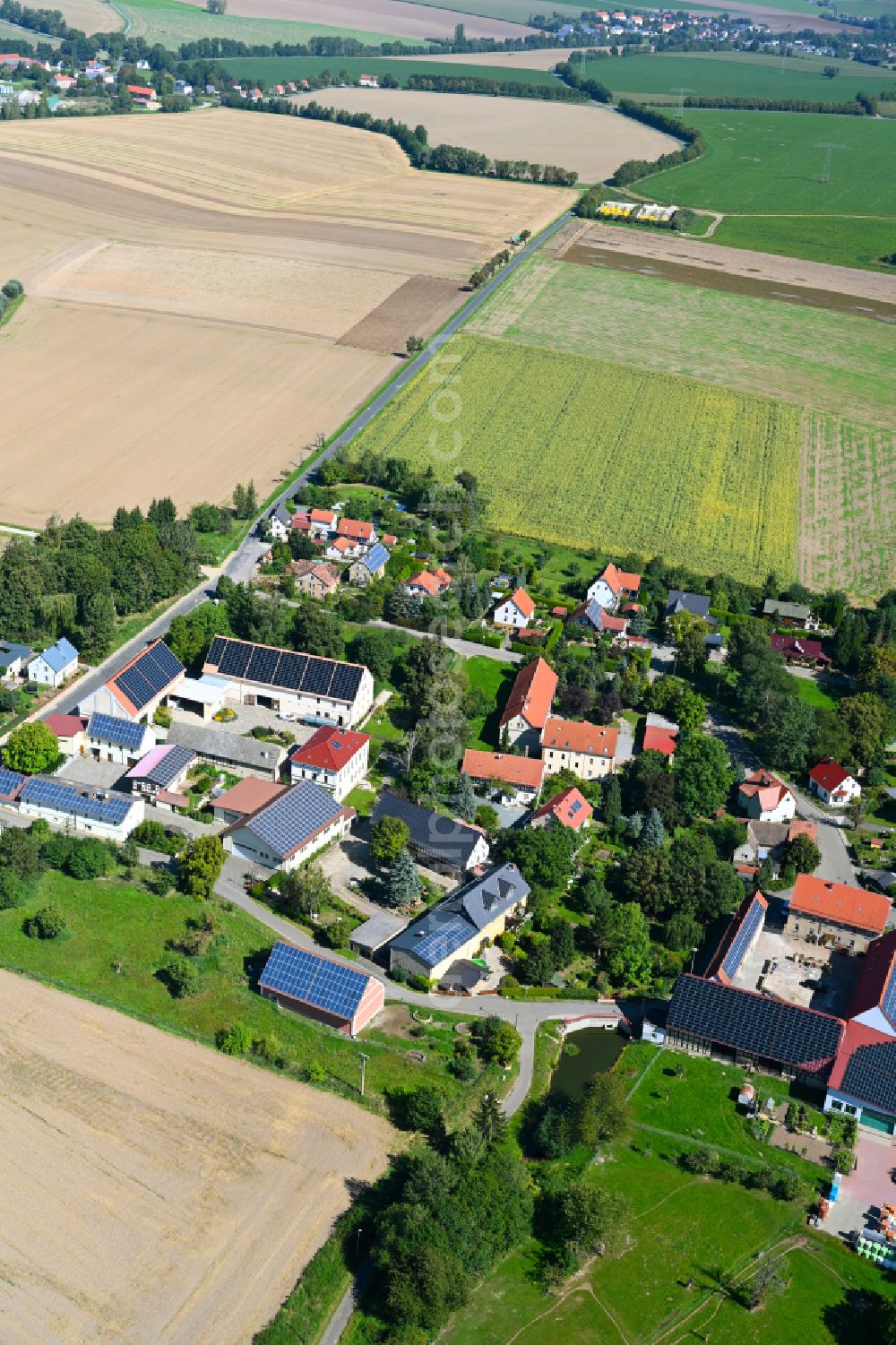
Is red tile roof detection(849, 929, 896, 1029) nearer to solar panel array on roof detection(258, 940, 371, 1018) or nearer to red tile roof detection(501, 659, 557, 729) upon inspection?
solar panel array on roof detection(258, 940, 371, 1018)

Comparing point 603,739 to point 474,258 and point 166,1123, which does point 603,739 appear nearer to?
point 166,1123

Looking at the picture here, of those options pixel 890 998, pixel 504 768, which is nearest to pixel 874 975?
pixel 890 998

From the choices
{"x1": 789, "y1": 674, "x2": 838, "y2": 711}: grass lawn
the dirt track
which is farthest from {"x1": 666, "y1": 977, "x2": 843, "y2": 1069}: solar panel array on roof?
the dirt track

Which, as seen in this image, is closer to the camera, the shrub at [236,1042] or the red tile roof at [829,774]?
the shrub at [236,1042]

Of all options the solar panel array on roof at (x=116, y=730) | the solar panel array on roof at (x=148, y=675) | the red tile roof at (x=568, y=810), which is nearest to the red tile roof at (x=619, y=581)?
the red tile roof at (x=568, y=810)

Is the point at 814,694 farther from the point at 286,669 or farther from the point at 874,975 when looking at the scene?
the point at 286,669

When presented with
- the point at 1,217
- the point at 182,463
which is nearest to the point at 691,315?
the point at 182,463

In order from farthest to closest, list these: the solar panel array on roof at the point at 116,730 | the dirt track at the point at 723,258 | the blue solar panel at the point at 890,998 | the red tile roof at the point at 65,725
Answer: the dirt track at the point at 723,258
the red tile roof at the point at 65,725
the solar panel array on roof at the point at 116,730
the blue solar panel at the point at 890,998

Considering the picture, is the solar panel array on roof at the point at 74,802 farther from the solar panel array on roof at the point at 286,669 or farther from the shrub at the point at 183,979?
the solar panel array on roof at the point at 286,669

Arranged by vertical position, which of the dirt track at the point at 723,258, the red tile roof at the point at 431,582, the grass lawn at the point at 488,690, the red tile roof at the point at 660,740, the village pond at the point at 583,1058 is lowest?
the village pond at the point at 583,1058
